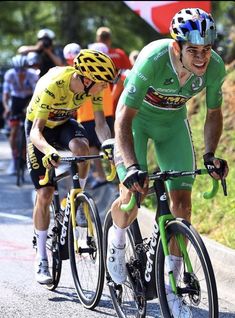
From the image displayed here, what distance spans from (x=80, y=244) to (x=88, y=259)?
0.13m

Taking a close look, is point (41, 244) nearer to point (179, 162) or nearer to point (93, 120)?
point (179, 162)

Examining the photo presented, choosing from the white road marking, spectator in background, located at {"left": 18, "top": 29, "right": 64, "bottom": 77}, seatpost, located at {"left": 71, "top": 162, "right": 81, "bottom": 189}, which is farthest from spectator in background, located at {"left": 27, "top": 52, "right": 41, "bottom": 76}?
seatpost, located at {"left": 71, "top": 162, "right": 81, "bottom": 189}

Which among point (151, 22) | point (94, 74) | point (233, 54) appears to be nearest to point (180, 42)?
point (94, 74)

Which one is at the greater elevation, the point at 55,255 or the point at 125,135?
the point at 125,135

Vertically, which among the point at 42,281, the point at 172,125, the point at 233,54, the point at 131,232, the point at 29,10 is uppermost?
the point at 172,125

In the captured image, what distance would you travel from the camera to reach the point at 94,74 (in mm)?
6707

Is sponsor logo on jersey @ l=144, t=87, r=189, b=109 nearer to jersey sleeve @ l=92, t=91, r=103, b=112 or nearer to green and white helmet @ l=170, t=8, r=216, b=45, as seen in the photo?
green and white helmet @ l=170, t=8, r=216, b=45

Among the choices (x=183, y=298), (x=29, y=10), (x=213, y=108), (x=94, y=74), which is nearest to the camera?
(x=183, y=298)

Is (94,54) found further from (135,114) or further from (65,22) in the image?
(65,22)

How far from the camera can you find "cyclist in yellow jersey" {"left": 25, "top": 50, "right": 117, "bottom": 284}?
675cm

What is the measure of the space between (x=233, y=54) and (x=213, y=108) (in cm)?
823

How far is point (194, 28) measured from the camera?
5.44 metres

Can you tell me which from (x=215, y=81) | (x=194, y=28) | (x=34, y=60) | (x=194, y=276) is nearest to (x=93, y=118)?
(x=34, y=60)

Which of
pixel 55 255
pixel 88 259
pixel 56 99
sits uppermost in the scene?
pixel 56 99
